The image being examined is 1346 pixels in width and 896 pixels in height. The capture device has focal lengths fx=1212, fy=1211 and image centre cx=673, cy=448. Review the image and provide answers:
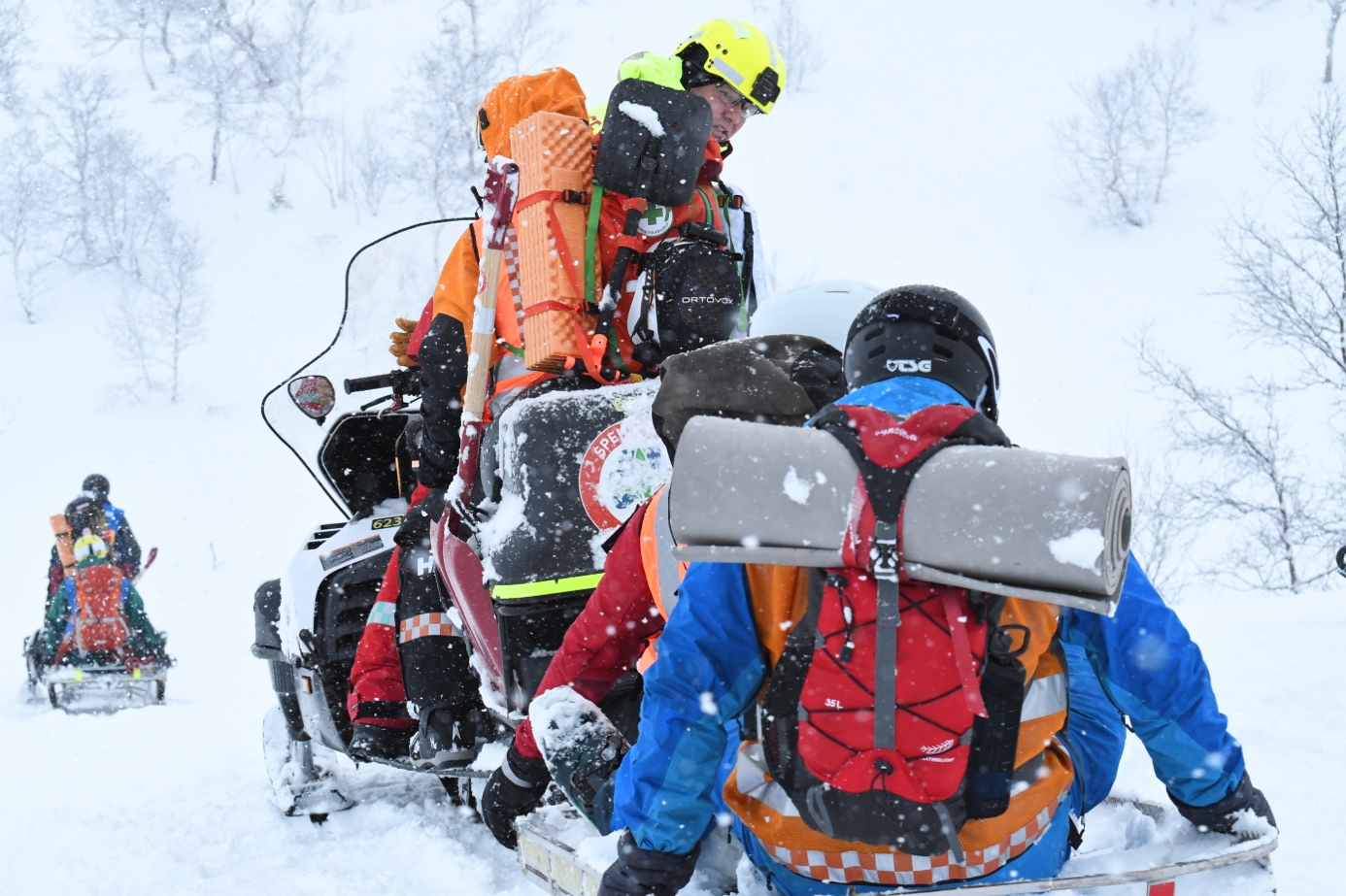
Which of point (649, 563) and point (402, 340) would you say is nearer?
point (649, 563)

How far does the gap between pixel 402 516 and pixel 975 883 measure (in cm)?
314

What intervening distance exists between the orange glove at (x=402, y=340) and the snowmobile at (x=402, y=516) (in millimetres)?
66

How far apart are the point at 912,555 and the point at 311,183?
101ft

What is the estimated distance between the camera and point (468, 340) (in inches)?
153

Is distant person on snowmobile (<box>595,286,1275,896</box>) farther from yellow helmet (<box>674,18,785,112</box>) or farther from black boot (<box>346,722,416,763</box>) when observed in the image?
black boot (<box>346,722,416,763</box>)

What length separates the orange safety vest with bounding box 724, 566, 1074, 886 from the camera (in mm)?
1912

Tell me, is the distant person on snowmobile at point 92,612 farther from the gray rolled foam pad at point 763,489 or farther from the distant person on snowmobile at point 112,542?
the gray rolled foam pad at point 763,489

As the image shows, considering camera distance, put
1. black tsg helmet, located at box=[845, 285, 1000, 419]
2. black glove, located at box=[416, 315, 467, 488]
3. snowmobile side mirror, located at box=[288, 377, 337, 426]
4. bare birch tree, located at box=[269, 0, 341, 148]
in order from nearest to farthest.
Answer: black tsg helmet, located at box=[845, 285, 1000, 419] < black glove, located at box=[416, 315, 467, 488] < snowmobile side mirror, located at box=[288, 377, 337, 426] < bare birch tree, located at box=[269, 0, 341, 148]

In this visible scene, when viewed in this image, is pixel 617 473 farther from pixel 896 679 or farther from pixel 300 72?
pixel 300 72

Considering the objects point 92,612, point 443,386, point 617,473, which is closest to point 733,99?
point 443,386

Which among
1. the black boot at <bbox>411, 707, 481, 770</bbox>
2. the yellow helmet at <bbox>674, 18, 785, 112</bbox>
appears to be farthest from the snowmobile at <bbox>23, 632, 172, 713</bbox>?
the yellow helmet at <bbox>674, 18, 785, 112</bbox>

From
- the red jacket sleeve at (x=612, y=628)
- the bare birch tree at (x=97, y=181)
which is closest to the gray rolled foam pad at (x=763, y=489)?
the red jacket sleeve at (x=612, y=628)

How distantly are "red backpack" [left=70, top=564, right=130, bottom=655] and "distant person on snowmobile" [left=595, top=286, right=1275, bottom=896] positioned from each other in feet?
29.1

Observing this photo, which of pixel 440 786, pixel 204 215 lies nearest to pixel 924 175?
pixel 204 215
